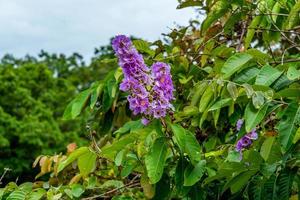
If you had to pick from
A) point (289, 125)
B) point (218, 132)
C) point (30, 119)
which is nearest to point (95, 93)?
point (218, 132)

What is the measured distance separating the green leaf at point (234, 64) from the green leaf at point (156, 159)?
26 centimetres

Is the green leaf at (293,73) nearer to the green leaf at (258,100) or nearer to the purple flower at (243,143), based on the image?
the green leaf at (258,100)

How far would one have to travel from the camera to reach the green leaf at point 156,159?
1344 millimetres

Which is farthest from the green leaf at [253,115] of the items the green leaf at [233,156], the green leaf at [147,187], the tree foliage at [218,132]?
the green leaf at [147,187]

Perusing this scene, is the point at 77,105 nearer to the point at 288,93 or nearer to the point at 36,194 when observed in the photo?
the point at 36,194

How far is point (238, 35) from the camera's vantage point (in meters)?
2.27

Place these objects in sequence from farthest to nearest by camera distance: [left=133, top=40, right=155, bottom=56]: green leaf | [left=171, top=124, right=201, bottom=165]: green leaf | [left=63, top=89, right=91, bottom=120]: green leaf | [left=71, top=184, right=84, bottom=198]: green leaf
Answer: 1. [left=133, top=40, right=155, bottom=56]: green leaf
2. [left=63, top=89, right=91, bottom=120]: green leaf
3. [left=71, top=184, right=84, bottom=198]: green leaf
4. [left=171, top=124, right=201, bottom=165]: green leaf

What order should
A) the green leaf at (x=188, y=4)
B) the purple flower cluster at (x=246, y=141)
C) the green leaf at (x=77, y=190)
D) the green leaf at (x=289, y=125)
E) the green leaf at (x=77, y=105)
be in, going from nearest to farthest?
the green leaf at (x=289, y=125) → the purple flower cluster at (x=246, y=141) → the green leaf at (x=77, y=190) → the green leaf at (x=77, y=105) → the green leaf at (x=188, y=4)

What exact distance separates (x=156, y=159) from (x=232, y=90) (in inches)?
9.4

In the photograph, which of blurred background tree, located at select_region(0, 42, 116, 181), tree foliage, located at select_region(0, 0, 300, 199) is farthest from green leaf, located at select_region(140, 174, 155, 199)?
blurred background tree, located at select_region(0, 42, 116, 181)

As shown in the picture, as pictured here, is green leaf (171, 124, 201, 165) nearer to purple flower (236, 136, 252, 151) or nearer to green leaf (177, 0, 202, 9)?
purple flower (236, 136, 252, 151)

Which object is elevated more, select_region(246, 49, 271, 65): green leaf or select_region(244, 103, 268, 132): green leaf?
select_region(246, 49, 271, 65): green leaf

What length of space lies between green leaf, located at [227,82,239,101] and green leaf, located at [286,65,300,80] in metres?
0.13

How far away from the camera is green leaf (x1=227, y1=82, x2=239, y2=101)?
132 cm
